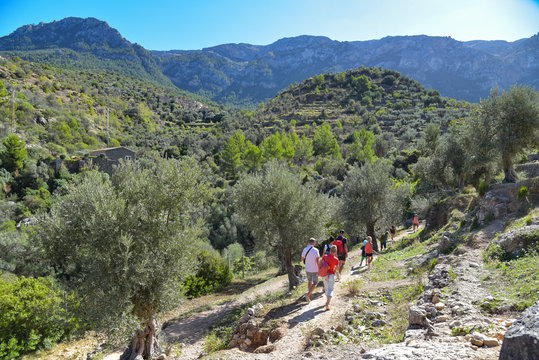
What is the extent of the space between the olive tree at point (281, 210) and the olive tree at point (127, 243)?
14.2 feet

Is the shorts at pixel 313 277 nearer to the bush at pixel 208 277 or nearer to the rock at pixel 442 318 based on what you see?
the rock at pixel 442 318

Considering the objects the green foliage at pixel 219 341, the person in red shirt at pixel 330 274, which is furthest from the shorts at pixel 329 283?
the green foliage at pixel 219 341

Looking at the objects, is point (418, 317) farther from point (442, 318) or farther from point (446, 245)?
point (446, 245)

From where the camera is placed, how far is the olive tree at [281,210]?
1445cm

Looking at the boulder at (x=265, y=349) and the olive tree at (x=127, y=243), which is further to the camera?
the olive tree at (x=127, y=243)

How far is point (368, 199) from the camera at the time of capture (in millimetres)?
21828

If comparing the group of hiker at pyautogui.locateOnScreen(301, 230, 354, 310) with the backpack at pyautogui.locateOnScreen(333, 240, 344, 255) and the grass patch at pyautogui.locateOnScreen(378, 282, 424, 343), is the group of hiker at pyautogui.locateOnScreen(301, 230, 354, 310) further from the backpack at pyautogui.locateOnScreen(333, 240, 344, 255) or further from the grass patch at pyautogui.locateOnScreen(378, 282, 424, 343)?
the backpack at pyautogui.locateOnScreen(333, 240, 344, 255)

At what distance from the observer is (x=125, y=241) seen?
8102 millimetres

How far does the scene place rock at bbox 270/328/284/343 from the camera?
8570 millimetres

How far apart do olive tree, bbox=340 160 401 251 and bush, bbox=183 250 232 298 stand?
10.1 metres

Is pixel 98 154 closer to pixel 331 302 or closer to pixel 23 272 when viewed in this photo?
pixel 23 272

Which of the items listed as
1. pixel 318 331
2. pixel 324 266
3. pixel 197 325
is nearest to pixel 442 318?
pixel 318 331

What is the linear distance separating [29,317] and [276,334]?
1347 centimetres

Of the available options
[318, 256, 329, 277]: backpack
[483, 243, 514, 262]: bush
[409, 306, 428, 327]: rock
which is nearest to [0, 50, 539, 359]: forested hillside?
[318, 256, 329, 277]: backpack
